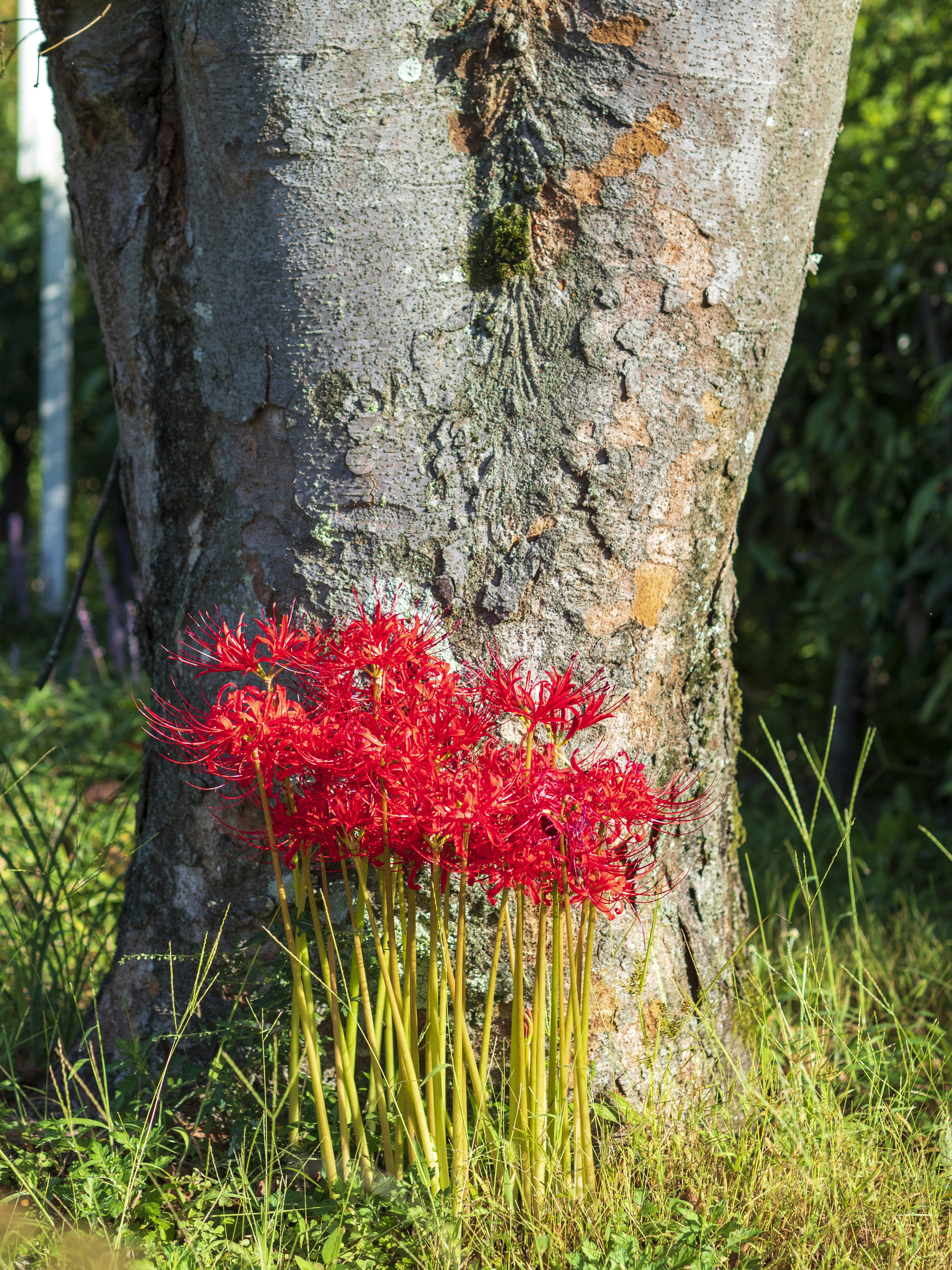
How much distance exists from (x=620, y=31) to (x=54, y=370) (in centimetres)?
589

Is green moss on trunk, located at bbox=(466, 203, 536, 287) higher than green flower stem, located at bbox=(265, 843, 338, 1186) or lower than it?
higher

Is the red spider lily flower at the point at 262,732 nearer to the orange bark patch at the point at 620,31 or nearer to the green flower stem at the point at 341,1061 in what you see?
the green flower stem at the point at 341,1061

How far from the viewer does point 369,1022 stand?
1.33 metres

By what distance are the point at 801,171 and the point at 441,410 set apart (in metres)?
0.74

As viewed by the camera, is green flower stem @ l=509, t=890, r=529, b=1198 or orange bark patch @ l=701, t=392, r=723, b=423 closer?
green flower stem @ l=509, t=890, r=529, b=1198

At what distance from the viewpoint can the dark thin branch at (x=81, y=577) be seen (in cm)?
198

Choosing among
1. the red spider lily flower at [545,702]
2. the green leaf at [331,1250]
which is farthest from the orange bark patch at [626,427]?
the green leaf at [331,1250]

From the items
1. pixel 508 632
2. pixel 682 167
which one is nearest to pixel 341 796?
pixel 508 632

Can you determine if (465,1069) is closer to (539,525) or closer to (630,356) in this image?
(539,525)

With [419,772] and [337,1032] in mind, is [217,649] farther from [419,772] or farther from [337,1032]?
[337,1032]

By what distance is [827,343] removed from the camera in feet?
13.1

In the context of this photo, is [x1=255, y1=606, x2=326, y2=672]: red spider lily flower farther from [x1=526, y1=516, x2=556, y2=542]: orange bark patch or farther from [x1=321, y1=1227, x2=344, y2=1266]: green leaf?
[x1=321, y1=1227, x2=344, y2=1266]: green leaf

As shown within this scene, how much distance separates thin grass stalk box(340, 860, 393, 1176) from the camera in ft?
4.28

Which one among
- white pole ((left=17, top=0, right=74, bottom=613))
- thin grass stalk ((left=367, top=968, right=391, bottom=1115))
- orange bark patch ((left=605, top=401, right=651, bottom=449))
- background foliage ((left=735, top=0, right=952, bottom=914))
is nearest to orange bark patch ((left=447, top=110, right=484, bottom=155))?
orange bark patch ((left=605, top=401, right=651, bottom=449))
